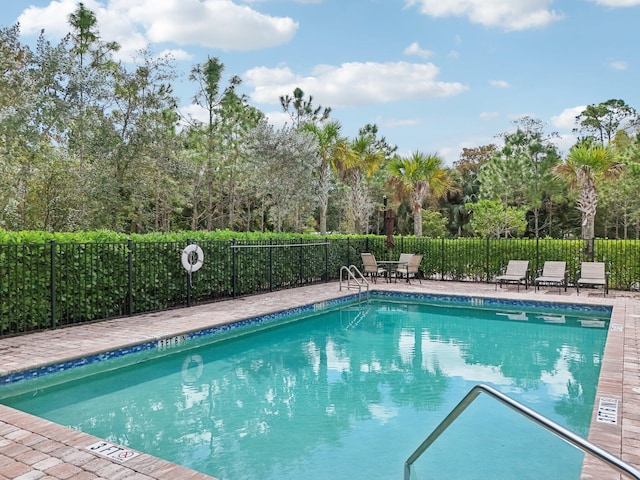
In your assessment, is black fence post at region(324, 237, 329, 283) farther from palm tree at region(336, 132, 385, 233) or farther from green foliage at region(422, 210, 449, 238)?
green foliage at region(422, 210, 449, 238)

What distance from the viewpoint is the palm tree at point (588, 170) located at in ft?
50.0

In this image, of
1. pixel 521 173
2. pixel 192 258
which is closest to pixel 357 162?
pixel 521 173

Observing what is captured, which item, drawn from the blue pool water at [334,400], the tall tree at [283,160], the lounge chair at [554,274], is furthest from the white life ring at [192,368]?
the tall tree at [283,160]

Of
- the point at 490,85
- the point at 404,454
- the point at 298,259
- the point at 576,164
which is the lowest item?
the point at 404,454

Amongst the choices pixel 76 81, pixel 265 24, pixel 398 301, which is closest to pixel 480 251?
pixel 398 301

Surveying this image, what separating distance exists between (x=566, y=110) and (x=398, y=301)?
113ft

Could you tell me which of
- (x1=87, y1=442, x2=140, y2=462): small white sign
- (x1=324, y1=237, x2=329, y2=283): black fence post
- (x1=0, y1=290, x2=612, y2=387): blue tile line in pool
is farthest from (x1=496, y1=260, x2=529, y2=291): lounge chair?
(x1=87, y1=442, x2=140, y2=462): small white sign

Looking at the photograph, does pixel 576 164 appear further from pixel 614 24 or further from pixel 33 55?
pixel 33 55

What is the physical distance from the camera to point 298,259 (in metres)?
13.6

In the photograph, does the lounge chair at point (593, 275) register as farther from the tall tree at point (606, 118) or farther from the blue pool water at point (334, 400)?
the tall tree at point (606, 118)

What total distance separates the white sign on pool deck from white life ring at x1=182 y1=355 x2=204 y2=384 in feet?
13.9

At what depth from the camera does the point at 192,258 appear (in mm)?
9453

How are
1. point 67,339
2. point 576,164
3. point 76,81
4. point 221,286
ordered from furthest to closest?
point 576,164 → point 76,81 → point 221,286 → point 67,339

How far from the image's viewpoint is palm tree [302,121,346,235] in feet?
71.7
